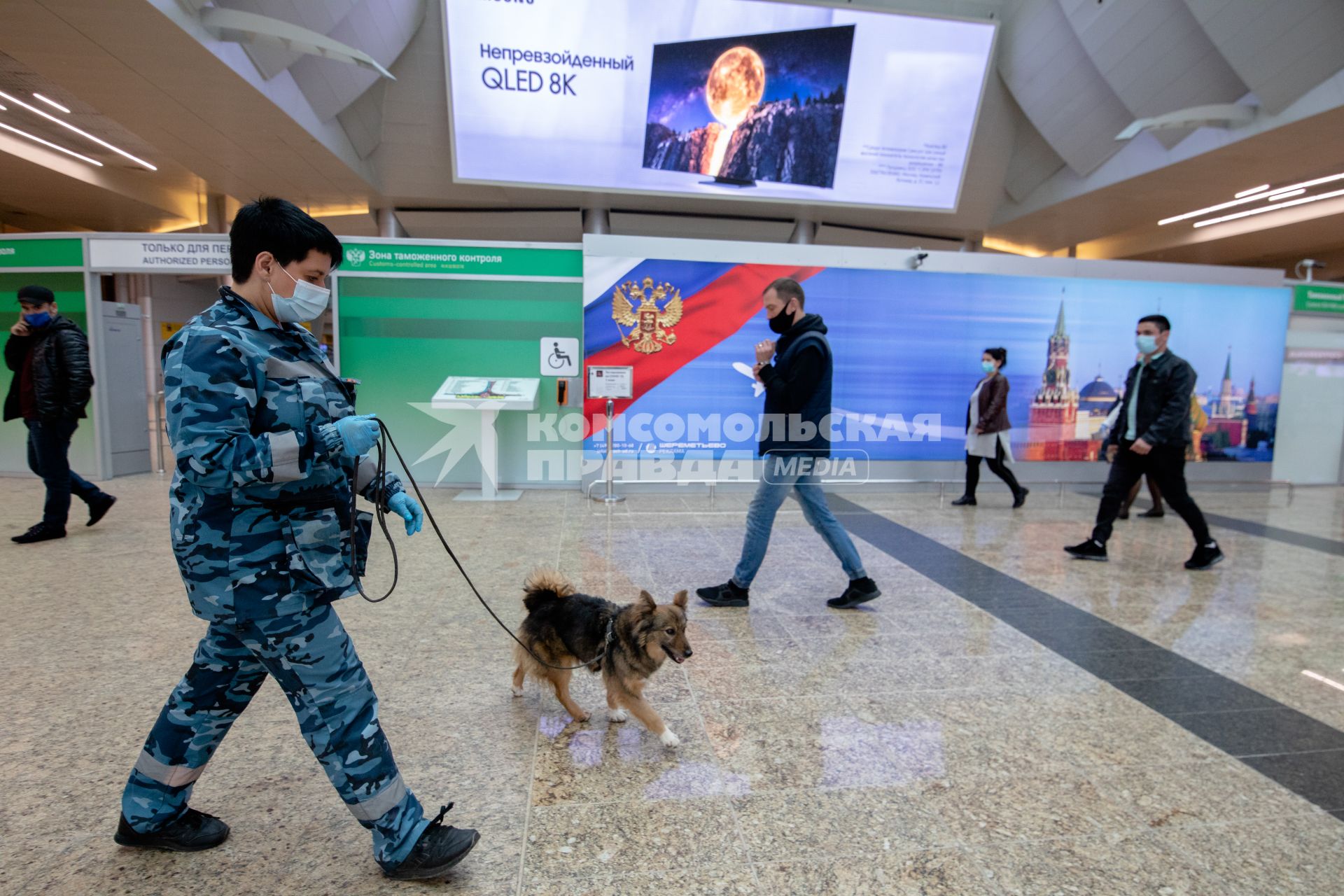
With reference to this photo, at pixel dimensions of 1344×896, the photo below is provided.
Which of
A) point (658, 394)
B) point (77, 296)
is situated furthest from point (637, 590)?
point (77, 296)

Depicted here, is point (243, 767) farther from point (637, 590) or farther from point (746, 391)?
point (746, 391)

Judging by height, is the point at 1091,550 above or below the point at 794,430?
below

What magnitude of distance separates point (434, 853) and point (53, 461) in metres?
5.67

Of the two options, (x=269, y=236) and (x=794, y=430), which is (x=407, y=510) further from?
(x=794, y=430)

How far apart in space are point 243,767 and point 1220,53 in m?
15.8

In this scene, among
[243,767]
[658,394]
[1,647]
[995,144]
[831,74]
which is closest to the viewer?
[243,767]

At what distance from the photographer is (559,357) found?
25.7ft

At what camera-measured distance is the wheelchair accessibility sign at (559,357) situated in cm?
777

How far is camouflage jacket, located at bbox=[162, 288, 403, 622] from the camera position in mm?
1479

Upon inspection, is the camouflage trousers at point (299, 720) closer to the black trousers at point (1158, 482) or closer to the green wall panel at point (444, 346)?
the black trousers at point (1158, 482)

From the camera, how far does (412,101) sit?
13.3 meters

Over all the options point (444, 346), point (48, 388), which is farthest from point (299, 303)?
point (444, 346)

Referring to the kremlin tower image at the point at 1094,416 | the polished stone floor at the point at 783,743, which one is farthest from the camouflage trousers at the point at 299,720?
the kremlin tower image at the point at 1094,416

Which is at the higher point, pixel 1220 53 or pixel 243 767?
pixel 1220 53
